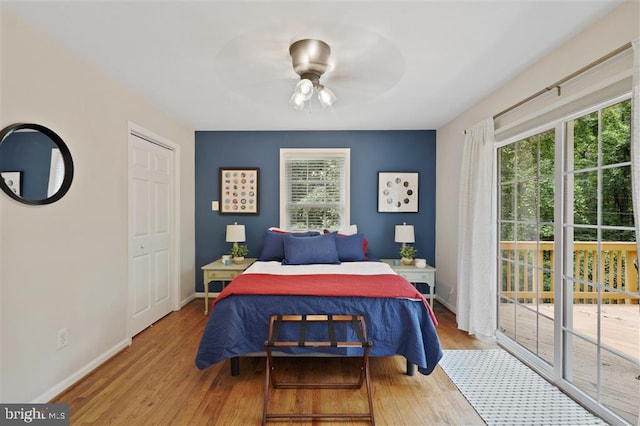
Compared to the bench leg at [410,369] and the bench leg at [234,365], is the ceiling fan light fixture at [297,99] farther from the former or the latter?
the bench leg at [410,369]

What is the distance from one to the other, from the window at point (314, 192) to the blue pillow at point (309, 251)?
2.70 feet

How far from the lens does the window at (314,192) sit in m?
4.20

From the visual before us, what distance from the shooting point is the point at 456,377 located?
7.40 ft

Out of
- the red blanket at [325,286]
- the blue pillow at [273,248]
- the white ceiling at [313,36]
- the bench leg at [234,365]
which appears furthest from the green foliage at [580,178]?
the bench leg at [234,365]

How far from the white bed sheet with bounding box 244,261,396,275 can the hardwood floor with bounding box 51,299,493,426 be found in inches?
29.4

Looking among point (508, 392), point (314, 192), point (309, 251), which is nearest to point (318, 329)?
point (309, 251)

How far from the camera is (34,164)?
1.90m

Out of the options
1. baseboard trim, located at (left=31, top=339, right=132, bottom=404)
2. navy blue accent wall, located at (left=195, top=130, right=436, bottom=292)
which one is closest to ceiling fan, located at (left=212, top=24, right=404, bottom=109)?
navy blue accent wall, located at (left=195, top=130, right=436, bottom=292)

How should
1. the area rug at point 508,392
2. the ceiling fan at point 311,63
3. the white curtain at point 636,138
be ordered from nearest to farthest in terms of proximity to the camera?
the white curtain at point 636,138 < the area rug at point 508,392 < the ceiling fan at point 311,63

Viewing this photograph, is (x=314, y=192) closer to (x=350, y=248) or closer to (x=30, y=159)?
(x=350, y=248)

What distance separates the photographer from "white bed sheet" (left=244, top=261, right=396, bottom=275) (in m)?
2.83

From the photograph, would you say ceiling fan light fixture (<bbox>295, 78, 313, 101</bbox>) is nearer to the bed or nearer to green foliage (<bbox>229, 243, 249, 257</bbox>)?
the bed

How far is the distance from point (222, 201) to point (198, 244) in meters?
0.71

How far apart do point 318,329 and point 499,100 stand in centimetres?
256
